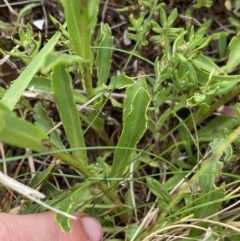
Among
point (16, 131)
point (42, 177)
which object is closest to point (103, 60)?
point (42, 177)

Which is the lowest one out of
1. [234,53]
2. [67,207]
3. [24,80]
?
[67,207]

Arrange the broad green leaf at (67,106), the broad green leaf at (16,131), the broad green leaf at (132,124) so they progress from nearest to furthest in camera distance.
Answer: the broad green leaf at (16,131) < the broad green leaf at (67,106) < the broad green leaf at (132,124)

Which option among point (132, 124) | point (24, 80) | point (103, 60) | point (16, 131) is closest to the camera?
point (16, 131)

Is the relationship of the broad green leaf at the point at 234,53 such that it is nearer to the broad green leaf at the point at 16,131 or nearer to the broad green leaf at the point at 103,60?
the broad green leaf at the point at 103,60

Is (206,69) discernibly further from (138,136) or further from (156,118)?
(138,136)

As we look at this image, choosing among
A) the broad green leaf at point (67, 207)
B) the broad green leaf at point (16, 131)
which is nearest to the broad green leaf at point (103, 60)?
the broad green leaf at point (67, 207)

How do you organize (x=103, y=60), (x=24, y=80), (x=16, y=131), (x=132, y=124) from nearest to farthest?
(x=16, y=131), (x=24, y=80), (x=132, y=124), (x=103, y=60)

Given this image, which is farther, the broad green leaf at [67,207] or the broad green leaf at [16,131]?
the broad green leaf at [67,207]

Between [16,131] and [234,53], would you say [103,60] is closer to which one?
[234,53]
